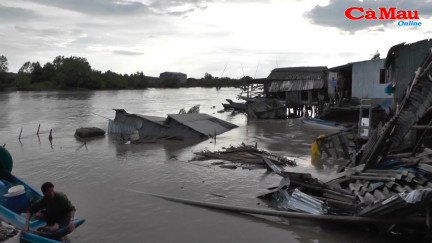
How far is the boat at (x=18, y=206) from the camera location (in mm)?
6234

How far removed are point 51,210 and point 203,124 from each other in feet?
50.6

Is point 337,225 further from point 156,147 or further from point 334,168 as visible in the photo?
point 156,147

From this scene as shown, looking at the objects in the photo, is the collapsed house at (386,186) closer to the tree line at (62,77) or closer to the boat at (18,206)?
the boat at (18,206)

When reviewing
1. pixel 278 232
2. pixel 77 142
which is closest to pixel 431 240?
pixel 278 232

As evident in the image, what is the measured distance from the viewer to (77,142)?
18953mm

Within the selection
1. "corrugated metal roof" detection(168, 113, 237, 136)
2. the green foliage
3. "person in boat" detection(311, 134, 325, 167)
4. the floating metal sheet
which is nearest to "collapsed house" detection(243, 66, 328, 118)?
"corrugated metal roof" detection(168, 113, 237, 136)

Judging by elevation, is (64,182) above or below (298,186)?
below

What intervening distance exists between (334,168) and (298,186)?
4626mm

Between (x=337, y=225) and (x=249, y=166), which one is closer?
(x=337, y=225)

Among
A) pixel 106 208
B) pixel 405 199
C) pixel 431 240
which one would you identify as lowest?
pixel 106 208

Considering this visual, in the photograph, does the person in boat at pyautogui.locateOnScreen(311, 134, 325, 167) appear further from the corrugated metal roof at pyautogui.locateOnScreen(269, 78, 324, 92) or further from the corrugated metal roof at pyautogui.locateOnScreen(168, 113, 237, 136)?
the corrugated metal roof at pyautogui.locateOnScreen(269, 78, 324, 92)

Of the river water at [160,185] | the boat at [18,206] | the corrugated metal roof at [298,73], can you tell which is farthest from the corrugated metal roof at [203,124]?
the boat at [18,206]

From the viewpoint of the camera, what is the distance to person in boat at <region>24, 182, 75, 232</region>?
20.2 feet

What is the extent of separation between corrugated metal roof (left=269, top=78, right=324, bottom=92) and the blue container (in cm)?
2563
